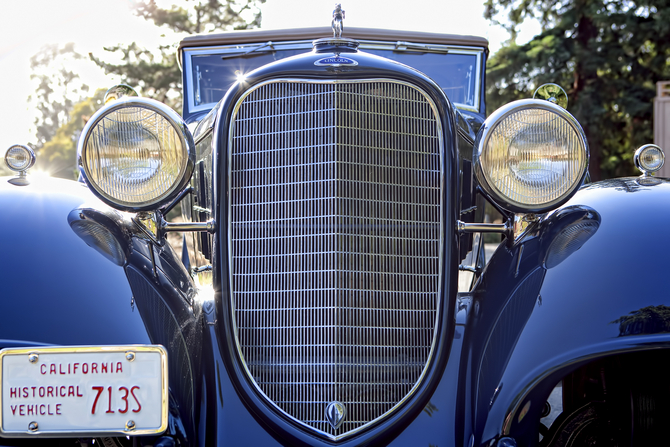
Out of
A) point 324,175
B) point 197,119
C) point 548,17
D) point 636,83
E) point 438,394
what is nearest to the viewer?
point 438,394

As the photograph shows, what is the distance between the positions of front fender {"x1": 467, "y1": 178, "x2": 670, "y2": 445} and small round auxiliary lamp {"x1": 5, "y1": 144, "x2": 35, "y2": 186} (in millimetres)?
1616

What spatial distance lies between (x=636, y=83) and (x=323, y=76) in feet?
44.3

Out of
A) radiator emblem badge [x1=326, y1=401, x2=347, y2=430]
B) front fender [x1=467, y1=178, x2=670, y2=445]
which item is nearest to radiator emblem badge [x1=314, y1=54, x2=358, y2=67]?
front fender [x1=467, y1=178, x2=670, y2=445]

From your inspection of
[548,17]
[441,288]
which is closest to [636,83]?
[548,17]

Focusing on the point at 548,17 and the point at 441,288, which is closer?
the point at 441,288

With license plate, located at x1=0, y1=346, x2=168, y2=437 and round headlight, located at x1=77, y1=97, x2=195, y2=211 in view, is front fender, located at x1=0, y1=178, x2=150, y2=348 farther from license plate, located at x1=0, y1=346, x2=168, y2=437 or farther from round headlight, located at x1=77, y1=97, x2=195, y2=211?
round headlight, located at x1=77, y1=97, x2=195, y2=211

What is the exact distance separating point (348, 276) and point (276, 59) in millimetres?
2148

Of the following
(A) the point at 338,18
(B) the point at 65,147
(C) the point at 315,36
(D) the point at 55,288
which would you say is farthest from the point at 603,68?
(B) the point at 65,147

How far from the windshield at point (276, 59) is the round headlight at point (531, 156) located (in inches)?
69.5

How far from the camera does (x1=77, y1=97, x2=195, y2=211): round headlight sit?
177 cm

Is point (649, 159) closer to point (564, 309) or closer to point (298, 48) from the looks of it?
point (564, 309)

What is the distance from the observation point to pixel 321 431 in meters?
1.65

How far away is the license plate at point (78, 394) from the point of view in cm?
147

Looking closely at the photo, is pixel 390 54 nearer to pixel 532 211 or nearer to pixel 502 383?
pixel 532 211
